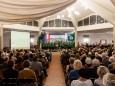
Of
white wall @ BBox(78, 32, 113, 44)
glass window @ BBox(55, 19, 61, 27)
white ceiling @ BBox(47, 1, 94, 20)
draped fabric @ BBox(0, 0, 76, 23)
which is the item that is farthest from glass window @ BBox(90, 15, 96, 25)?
draped fabric @ BBox(0, 0, 76, 23)

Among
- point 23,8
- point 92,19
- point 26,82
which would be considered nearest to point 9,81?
point 26,82

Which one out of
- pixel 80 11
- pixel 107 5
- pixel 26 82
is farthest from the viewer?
pixel 80 11

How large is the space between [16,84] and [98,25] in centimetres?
1654

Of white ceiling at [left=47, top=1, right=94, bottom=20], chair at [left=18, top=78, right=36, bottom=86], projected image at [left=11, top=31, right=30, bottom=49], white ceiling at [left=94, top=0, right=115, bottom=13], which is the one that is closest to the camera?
chair at [left=18, top=78, right=36, bottom=86]

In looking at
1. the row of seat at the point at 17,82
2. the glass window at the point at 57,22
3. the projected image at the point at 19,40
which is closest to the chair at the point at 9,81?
the row of seat at the point at 17,82

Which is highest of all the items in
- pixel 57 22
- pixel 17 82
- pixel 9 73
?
pixel 57 22

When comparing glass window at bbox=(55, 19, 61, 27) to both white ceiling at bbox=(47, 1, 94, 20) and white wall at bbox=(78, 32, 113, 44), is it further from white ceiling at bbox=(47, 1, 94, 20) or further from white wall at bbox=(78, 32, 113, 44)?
white wall at bbox=(78, 32, 113, 44)

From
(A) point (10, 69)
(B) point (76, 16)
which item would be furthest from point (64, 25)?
(A) point (10, 69)

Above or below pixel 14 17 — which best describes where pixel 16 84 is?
below

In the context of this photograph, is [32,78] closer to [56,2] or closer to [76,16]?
[56,2]

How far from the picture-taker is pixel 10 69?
534 centimetres

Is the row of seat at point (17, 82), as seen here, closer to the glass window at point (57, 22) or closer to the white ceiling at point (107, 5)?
the white ceiling at point (107, 5)

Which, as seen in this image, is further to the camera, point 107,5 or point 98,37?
point 98,37

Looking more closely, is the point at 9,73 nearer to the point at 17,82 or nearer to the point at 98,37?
the point at 17,82
